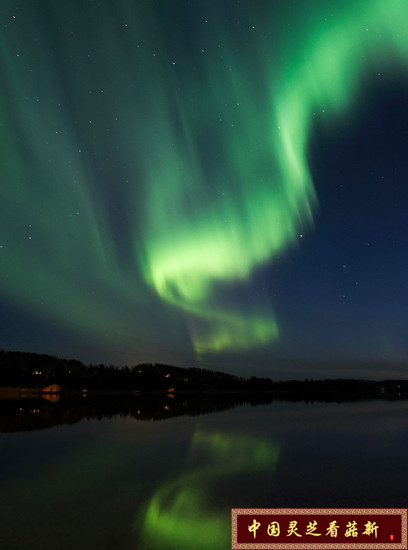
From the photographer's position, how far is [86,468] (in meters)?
21.1

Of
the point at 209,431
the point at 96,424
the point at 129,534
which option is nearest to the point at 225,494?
the point at 129,534

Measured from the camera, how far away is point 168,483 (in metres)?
18.1

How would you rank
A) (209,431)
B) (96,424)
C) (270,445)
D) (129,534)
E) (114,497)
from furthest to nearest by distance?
1. (96,424)
2. (209,431)
3. (270,445)
4. (114,497)
5. (129,534)

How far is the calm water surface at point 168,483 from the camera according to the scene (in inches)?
472

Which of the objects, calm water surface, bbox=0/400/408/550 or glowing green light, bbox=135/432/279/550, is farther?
calm water surface, bbox=0/400/408/550

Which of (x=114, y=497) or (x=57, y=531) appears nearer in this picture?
(x=57, y=531)

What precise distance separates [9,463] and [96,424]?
22.4m

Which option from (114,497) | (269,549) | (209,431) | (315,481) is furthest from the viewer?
(209,431)

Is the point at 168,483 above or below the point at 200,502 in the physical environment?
below

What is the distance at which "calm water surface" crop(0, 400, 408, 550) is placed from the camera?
472 inches

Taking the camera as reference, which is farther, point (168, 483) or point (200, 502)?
point (168, 483)

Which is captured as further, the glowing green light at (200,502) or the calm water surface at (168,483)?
the calm water surface at (168,483)

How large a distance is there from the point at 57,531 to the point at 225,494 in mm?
6434

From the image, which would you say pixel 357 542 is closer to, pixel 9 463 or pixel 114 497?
pixel 114 497
